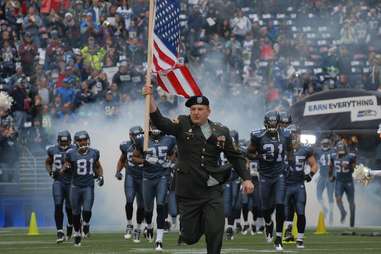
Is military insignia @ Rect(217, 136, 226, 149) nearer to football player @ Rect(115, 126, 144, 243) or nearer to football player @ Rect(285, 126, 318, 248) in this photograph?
football player @ Rect(285, 126, 318, 248)

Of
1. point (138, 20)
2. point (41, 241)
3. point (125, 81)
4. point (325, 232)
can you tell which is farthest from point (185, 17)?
point (41, 241)

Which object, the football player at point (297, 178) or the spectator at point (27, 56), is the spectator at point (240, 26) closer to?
the spectator at point (27, 56)

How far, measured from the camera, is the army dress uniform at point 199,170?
12.6m

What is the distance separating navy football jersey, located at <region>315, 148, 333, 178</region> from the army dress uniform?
51.8 feet

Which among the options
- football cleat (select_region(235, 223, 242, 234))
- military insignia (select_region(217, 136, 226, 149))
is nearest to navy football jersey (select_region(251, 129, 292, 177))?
military insignia (select_region(217, 136, 226, 149))

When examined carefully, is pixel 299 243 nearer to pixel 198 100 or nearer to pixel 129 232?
pixel 129 232

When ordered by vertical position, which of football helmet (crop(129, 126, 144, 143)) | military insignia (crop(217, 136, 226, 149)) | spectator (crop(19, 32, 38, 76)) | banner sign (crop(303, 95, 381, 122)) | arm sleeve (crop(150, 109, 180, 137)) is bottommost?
military insignia (crop(217, 136, 226, 149))

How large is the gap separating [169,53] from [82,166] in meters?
4.54

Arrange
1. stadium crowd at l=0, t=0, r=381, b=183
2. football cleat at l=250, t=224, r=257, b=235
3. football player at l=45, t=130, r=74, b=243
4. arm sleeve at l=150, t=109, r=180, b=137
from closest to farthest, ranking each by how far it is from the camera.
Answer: arm sleeve at l=150, t=109, r=180, b=137
football player at l=45, t=130, r=74, b=243
football cleat at l=250, t=224, r=257, b=235
stadium crowd at l=0, t=0, r=381, b=183

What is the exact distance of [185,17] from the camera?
34.6 m

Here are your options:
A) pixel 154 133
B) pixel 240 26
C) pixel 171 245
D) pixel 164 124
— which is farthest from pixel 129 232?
pixel 240 26

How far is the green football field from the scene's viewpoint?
17922 mm

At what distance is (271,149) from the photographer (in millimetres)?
18562

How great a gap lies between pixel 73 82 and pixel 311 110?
6.02 meters
